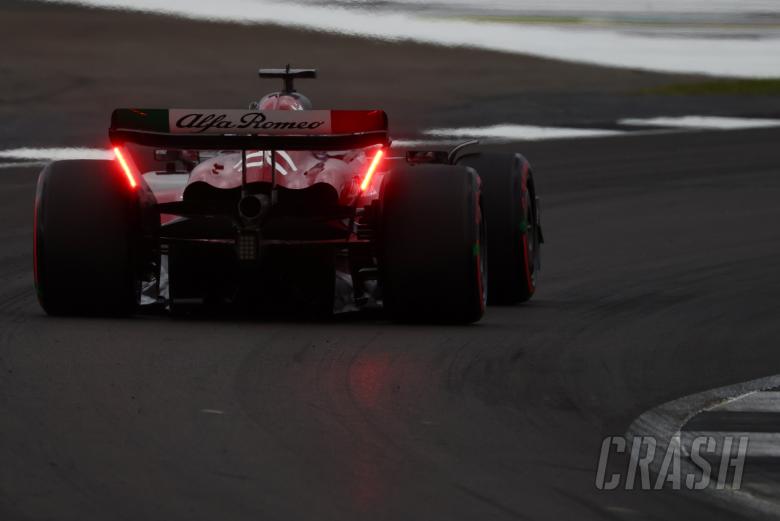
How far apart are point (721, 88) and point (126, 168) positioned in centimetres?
1846

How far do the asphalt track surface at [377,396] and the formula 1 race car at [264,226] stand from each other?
196 mm

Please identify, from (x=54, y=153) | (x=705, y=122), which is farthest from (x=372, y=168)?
(x=705, y=122)

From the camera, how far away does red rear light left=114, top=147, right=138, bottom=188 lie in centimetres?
987

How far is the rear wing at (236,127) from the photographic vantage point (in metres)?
9.80

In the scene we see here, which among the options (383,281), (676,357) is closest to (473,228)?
(383,281)

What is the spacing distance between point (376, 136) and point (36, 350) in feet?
6.62

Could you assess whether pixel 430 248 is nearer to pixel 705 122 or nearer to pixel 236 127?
pixel 236 127

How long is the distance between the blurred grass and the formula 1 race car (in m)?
17.0

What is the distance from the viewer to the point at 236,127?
993cm

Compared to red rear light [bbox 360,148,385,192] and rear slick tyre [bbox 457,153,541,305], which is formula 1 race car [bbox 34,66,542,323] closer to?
red rear light [bbox 360,148,385,192]

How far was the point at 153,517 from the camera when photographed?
5852 millimetres

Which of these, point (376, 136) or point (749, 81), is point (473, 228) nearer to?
point (376, 136)

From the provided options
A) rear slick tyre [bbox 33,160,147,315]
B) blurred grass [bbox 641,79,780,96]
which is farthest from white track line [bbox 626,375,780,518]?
blurred grass [bbox 641,79,780,96]

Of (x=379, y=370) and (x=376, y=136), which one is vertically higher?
(x=376, y=136)
